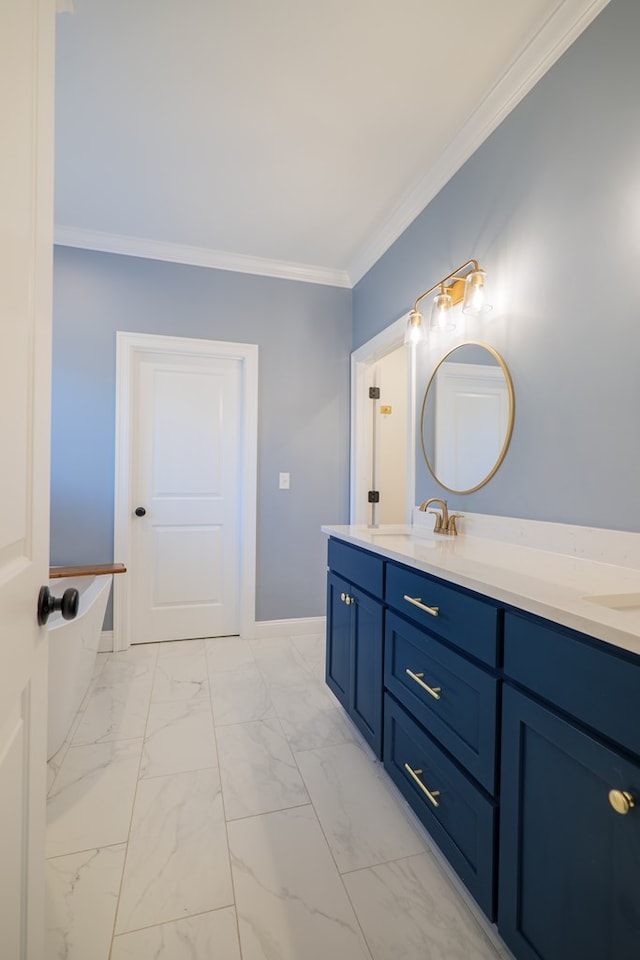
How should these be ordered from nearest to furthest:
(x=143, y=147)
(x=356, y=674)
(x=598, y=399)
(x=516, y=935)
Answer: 1. (x=516, y=935)
2. (x=598, y=399)
3. (x=356, y=674)
4. (x=143, y=147)

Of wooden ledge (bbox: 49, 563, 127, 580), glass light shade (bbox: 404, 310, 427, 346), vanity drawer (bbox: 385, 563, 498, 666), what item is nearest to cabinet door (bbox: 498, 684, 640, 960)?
vanity drawer (bbox: 385, 563, 498, 666)

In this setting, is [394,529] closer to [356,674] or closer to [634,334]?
A: [356,674]

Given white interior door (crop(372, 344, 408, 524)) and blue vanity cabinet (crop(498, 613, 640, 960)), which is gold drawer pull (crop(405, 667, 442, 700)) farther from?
white interior door (crop(372, 344, 408, 524))

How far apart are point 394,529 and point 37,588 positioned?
5.48ft

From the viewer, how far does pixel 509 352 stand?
167 cm

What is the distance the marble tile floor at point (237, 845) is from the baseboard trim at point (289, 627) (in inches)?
32.3

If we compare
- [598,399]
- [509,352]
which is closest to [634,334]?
[598,399]

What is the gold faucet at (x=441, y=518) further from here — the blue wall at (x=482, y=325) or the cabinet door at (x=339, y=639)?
the cabinet door at (x=339, y=639)

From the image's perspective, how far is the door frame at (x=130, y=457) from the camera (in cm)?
277

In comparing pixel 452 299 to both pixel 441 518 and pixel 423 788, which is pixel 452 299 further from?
pixel 423 788

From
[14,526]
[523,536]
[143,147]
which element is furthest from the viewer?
[143,147]

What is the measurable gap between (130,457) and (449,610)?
231cm

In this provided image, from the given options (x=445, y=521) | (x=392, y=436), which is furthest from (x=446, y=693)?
(x=392, y=436)

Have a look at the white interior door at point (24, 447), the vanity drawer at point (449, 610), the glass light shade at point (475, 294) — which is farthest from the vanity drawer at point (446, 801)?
the glass light shade at point (475, 294)
